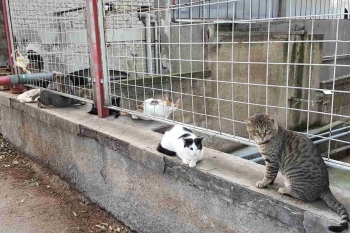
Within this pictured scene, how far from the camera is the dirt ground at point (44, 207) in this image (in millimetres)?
2781

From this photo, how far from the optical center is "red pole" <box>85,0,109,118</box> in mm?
3039

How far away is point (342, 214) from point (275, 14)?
5.94 meters

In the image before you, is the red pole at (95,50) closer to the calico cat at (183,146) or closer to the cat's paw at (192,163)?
the calico cat at (183,146)

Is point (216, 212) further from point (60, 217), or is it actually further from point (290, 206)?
point (60, 217)

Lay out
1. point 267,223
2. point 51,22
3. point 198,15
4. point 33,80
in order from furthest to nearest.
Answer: point 198,15 → point 33,80 → point 51,22 → point 267,223

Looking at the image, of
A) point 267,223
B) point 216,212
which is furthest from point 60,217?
point 267,223

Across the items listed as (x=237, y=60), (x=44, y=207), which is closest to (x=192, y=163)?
(x=44, y=207)

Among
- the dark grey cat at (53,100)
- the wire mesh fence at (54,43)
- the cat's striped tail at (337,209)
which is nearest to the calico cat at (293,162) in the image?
the cat's striped tail at (337,209)

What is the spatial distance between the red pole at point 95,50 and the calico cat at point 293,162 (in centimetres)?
180

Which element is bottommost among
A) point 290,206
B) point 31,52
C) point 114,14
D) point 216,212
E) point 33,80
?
point 216,212

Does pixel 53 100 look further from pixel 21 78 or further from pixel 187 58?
pixel 187 58

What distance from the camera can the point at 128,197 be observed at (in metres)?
2.71

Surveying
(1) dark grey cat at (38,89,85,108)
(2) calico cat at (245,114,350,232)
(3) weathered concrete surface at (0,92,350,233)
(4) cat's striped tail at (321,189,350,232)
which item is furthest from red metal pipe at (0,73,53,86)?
(4) cat's striped tail at (321,189,350,232)

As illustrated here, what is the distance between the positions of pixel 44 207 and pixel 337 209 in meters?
2.60
